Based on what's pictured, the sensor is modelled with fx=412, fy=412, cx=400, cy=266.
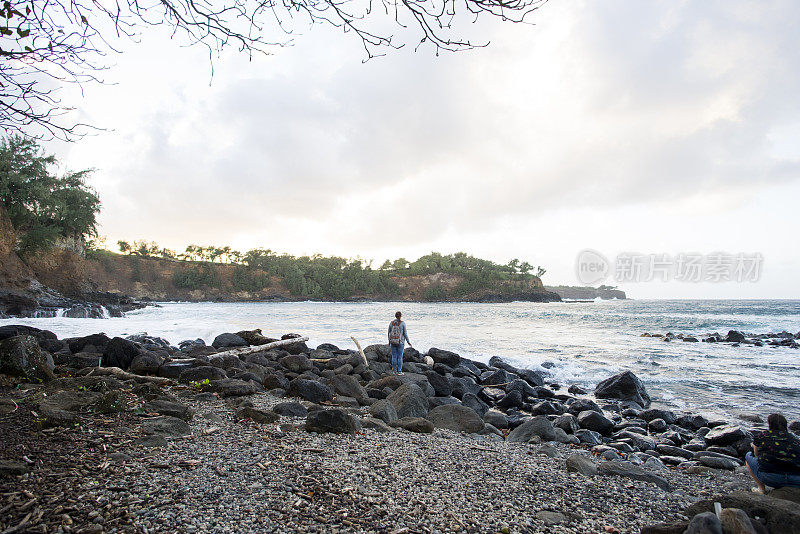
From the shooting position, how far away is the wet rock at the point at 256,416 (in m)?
5.13

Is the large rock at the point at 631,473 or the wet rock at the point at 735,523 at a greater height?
the wet rock at the point at 735,523

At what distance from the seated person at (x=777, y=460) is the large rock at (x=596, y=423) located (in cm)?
328

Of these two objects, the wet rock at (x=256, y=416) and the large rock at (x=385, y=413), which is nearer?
the wet rock at (x=256, y=416)

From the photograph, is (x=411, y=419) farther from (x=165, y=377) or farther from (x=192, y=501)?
(x=165, y=377)

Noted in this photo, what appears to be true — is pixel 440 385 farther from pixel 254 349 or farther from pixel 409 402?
pixel 254 349

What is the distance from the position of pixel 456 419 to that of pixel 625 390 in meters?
6.01

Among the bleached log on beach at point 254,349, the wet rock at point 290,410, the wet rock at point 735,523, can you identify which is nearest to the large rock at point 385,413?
the wet rock at point 290,410

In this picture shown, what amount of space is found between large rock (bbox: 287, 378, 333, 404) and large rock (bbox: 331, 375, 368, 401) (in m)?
0.48

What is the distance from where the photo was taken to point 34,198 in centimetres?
2589

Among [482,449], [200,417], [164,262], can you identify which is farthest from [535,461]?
[164,262]

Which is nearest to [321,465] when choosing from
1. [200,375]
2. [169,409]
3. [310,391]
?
[169,409]

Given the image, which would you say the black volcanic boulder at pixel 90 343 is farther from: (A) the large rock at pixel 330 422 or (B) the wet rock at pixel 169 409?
(A) the large rock at pixel 330 422

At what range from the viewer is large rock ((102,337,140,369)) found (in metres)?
8.26

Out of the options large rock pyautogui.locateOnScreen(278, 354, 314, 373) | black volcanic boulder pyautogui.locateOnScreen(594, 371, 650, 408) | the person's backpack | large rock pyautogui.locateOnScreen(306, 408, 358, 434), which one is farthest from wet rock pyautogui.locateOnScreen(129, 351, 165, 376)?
black volcanic boulder pyautogui.locateOnScreen(594, 371, 650, 408)
